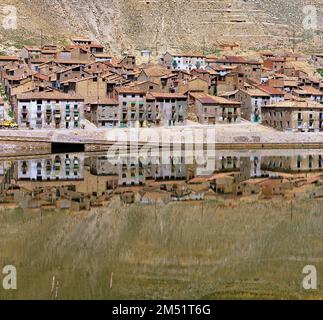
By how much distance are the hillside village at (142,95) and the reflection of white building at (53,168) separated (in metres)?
9.57

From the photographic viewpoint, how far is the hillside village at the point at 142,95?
61.7 m

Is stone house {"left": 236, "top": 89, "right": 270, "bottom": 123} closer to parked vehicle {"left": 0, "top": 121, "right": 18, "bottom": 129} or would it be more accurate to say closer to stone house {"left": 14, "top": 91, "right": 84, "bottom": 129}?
stone house {"left": 14, "top": 91, "right": 84, "bottom": 129}

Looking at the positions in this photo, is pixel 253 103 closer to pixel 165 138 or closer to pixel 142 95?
pixel 142 95

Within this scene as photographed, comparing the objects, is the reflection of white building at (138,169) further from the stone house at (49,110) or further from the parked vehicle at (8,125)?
the parked vehicle at (8,125)

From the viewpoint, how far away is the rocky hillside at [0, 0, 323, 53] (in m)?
113

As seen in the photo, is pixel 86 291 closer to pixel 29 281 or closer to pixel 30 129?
pixel 29 281

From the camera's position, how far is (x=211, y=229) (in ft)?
84.6

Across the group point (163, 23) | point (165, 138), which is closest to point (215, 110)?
point (165, 138)

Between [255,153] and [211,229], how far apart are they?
31.0 meters

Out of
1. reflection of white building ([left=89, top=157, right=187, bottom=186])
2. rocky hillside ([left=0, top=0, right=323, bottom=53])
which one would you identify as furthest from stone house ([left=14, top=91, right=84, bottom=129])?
rocky hillside ([left=0, top=0, right=323, bottom=53])

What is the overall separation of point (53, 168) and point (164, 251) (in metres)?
24.6

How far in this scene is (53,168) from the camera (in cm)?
4538

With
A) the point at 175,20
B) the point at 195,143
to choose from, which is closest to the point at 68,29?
the point at 175,20

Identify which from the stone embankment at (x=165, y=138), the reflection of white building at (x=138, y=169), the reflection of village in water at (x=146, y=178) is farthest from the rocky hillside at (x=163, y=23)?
the reflection of village in water at (x=146, y=178)
